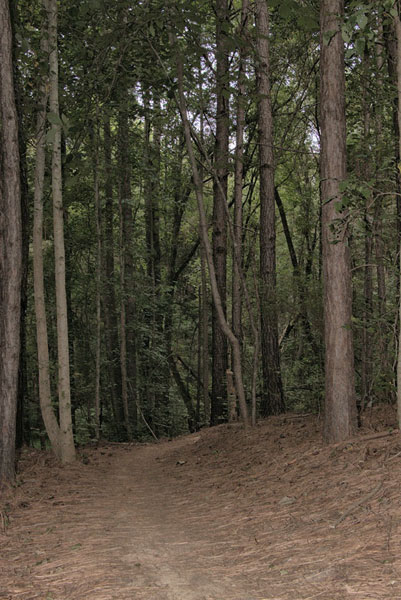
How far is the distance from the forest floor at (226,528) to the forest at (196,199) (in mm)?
743

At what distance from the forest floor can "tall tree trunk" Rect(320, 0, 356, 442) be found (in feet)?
1.22

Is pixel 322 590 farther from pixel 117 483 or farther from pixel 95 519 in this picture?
pixel 117 483

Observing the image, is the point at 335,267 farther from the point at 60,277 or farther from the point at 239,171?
the point at 239,171

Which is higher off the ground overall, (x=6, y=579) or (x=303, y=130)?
(x=303, y=130)

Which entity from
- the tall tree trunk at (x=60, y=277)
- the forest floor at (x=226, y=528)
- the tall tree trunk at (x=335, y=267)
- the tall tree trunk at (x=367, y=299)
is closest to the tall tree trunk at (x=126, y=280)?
the tall tree trunk at (x=60, y=277)

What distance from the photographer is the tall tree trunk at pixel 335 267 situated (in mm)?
6496

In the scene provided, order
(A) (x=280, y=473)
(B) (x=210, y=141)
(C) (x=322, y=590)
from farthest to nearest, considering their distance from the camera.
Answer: (B) (x=210, y=141)
(A) (x=280, y=473)
(C) (x=322, y=590)

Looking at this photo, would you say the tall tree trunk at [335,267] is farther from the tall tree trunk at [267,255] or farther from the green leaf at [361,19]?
the tall tree trunk at [267,255]

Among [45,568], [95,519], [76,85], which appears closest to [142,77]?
[76,85]

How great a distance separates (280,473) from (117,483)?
112 inches

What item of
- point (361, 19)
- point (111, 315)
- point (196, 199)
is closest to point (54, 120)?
point (361, 19)

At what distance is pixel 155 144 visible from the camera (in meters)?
18.8

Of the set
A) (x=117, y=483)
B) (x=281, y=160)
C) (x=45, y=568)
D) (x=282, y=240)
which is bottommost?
(x=117, y=483)

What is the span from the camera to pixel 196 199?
572 inches
